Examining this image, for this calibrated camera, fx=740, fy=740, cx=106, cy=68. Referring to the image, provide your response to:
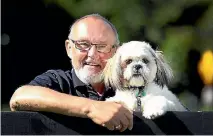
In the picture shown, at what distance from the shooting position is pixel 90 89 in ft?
12.6

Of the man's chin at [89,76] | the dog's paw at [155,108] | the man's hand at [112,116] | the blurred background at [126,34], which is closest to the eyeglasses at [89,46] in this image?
the man's chin at [89,76]

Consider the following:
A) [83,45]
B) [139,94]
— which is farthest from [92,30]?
[139,94]

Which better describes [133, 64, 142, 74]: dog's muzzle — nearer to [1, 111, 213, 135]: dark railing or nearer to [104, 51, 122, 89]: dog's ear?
[104, 51, 122, 89]: dog's ear

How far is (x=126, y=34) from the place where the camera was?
28.8 feet

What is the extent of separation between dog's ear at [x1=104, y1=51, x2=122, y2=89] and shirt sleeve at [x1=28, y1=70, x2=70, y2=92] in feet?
0.72

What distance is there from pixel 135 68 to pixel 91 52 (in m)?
0.33

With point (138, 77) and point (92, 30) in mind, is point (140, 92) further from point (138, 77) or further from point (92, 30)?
point (92, 30)

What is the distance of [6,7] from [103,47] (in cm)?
705

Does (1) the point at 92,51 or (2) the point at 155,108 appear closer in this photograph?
(2) the point at 155,108

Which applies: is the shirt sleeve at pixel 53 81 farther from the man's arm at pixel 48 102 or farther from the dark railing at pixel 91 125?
the dark railing at pixel 91 125

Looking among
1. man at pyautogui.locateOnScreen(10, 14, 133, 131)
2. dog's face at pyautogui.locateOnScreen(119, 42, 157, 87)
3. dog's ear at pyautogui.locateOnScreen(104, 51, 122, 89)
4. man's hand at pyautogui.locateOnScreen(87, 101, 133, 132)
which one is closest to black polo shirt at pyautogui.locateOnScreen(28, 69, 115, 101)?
man at pyautogui.locateOnScreen(10, 14, 133, 131)

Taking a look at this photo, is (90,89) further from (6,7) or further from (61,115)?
(6,7)

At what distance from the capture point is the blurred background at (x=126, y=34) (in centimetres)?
895

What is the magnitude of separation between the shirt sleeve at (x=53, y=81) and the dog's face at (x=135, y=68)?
229mm
